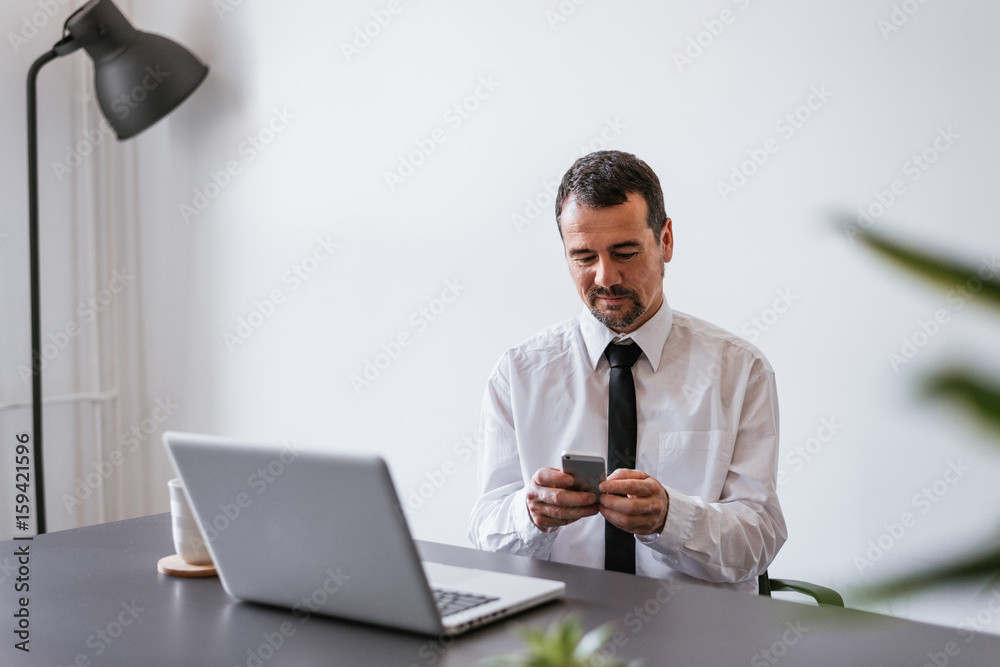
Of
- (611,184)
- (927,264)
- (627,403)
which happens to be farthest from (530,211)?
(927,264)

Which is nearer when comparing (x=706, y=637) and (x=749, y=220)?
(x=706, y=637)

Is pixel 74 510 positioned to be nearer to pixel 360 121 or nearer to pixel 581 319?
pixel 360 121

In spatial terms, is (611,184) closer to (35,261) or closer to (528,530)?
(528,530)

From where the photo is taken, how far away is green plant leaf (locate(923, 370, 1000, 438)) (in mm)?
320

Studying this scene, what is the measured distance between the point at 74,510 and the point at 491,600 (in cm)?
319

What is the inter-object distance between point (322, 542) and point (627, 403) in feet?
3.04

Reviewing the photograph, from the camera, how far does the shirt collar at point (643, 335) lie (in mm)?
2025

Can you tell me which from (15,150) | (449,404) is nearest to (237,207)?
(15,150)

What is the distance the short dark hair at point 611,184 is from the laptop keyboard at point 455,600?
0.99 meters

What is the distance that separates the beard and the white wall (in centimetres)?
57

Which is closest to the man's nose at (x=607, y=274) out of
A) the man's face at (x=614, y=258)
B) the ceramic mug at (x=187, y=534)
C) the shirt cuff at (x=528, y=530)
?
the man's face at (x=614, y=258)

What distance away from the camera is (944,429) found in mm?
2105

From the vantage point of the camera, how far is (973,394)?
12.8 inches

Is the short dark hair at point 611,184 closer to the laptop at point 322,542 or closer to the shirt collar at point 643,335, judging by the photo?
the shirt collar at point 643,335
